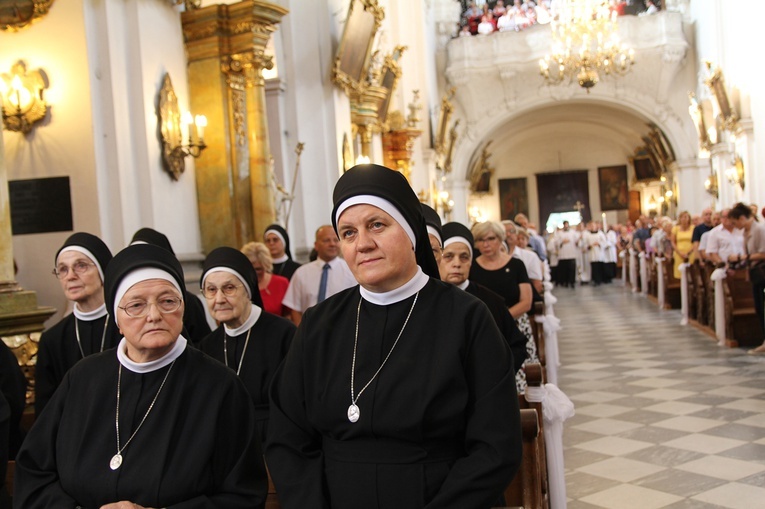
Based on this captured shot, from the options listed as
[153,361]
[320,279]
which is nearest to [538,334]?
[320,279]

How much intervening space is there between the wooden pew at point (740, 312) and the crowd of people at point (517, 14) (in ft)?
54.3

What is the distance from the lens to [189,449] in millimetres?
2906

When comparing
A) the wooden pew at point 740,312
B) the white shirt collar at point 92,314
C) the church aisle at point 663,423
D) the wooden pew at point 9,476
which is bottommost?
the church aisle at point 663,423

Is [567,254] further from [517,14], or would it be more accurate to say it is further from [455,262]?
[455,262]

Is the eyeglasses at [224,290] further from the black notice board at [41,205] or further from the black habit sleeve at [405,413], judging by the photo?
the black notice board at [41,205]

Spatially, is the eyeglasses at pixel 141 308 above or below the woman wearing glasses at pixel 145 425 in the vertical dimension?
above

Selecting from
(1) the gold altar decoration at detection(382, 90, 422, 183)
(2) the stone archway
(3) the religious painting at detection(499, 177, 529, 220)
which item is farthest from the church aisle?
(3) the religious painting at detection(499, 177, 529, 220)

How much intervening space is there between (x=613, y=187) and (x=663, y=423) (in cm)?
3126

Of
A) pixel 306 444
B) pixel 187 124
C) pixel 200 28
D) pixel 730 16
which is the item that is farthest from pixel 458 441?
pixel 730 16

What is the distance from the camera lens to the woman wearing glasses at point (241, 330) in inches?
171

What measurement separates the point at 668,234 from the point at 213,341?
13786mm

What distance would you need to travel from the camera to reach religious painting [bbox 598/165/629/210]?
122 ft

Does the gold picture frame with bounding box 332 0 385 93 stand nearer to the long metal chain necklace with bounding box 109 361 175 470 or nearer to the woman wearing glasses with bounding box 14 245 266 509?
the woman wearing glasses with bounding box 14 245 266 509

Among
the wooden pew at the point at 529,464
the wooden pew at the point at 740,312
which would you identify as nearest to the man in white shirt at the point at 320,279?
the wooden pew at the point at 529,464
